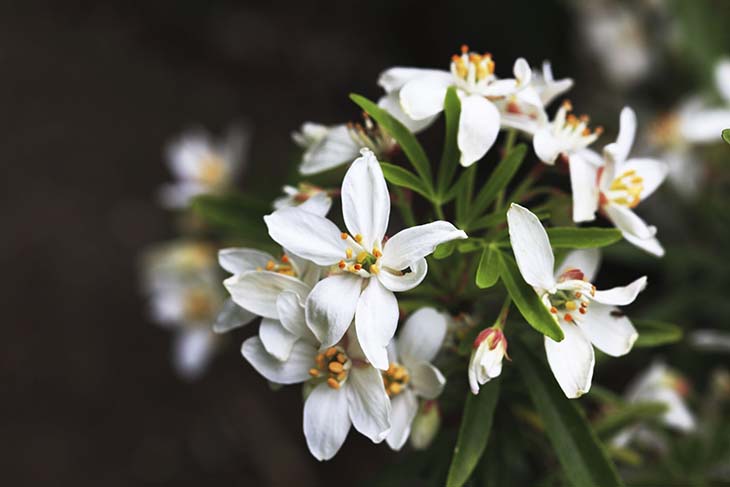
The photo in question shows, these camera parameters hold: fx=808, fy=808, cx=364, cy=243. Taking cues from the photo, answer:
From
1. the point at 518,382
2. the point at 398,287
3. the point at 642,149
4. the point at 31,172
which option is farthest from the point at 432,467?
the point at 31,172

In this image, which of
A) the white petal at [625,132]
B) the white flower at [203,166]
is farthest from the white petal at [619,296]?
the white flower at [203,166]

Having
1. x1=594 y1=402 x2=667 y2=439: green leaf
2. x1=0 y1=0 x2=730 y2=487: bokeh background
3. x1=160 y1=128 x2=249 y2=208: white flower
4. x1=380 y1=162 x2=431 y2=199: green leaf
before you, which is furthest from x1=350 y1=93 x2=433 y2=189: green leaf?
x1=0 y1=0 x2=730 y2=487: bokeh background

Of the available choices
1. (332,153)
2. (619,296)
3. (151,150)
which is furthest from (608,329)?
(151,150)

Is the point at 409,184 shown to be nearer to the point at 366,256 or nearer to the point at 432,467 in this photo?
the point at 366,256

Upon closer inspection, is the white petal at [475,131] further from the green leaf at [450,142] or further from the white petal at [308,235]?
the white petal at [308,235]

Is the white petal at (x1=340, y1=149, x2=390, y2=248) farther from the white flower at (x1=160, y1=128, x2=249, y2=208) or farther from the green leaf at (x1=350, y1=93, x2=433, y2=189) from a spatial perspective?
the white flower at (x1=160, y1=128, x2=249, y2=208)
